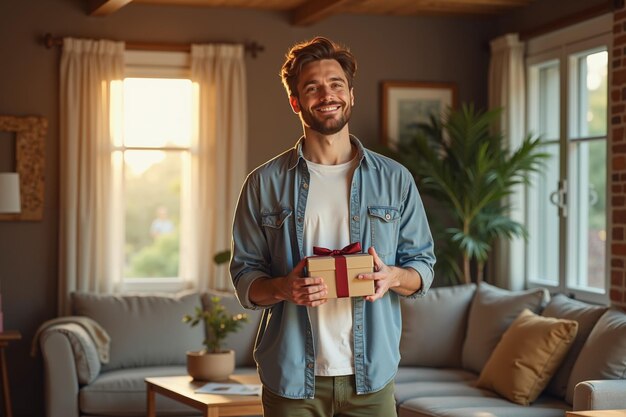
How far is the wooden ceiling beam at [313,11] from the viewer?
19.2 feet

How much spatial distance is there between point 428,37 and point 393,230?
15.3ft

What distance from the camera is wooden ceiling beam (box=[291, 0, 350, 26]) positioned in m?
5.87

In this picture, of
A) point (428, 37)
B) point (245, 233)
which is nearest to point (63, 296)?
point (428, 37)

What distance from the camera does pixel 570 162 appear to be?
5.92 meters

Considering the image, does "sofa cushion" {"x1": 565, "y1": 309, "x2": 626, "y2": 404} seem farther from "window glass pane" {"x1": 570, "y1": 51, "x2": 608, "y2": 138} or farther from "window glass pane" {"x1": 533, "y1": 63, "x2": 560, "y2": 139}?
"window glass pane" {"x1": 533, "y1": 63, "x2": 560, "y2": 139}

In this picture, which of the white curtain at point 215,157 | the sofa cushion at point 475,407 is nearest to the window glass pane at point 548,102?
the white curtain at point 215,157

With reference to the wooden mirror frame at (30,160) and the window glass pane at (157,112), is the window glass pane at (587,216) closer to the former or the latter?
the window glass pane at (157,112)

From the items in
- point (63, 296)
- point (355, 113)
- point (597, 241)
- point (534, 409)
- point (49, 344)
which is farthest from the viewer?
point (355, 113)

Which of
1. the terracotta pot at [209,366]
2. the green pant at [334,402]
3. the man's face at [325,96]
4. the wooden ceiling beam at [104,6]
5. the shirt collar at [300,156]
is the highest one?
the wooden ceiling beam at [104,6]

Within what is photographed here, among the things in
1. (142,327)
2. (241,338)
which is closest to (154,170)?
(142,327)

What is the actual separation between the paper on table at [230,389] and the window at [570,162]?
204 cm

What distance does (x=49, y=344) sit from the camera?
17.6ft

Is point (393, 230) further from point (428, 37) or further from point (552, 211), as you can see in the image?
point (428, 37)

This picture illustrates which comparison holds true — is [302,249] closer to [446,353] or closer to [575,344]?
[575,344]
